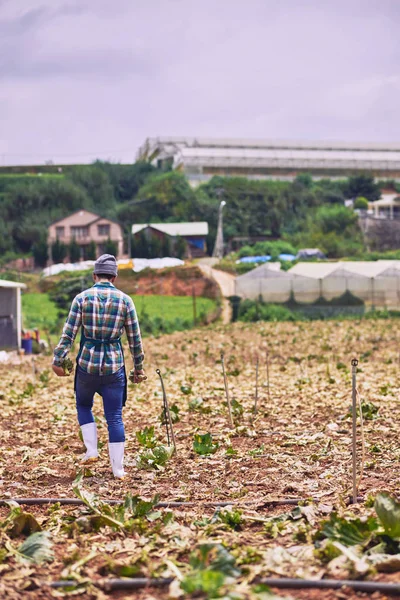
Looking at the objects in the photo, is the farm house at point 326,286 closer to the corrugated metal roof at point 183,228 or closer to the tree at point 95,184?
the corrugated metal roof at point 183,228

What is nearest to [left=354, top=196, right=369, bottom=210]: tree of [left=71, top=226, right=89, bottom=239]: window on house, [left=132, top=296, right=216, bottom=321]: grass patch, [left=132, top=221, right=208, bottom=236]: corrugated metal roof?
[left=132, top=221, right=208, bottom=236]: corrugated metal roof

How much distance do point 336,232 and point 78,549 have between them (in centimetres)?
6035

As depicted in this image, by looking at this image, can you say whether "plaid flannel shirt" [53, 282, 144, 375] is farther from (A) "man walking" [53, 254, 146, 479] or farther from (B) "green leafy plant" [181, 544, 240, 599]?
(B) "green leafy plant" [181, 544, 240, 599]

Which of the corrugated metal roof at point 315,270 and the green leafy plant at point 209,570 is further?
the corrugated metal roof at point 315,270

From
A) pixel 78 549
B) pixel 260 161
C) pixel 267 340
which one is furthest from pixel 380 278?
pixel 260 161

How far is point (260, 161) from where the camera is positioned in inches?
3376

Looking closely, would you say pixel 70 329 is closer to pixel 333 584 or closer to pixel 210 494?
pixel 210 494

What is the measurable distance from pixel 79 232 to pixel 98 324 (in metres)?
55.9

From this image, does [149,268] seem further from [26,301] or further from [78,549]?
[78,549]

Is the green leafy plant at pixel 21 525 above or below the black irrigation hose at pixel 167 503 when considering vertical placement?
above

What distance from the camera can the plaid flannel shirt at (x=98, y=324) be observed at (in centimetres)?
580

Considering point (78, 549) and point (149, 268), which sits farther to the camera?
point (149, 268)

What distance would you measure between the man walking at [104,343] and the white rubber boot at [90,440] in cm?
26

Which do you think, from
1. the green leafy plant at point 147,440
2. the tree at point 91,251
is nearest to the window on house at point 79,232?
the tree at point 91,251
